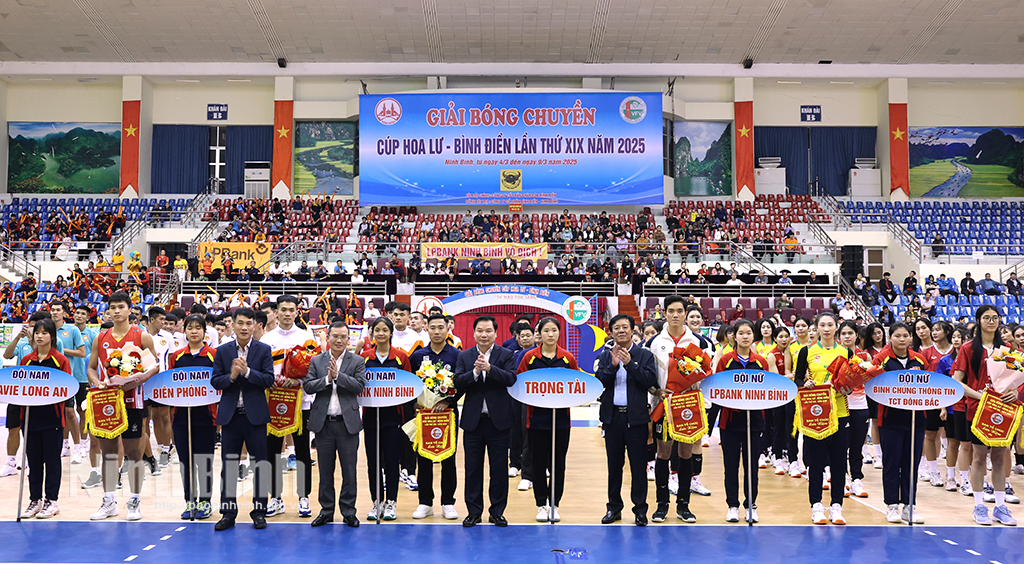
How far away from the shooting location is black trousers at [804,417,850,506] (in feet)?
20.5

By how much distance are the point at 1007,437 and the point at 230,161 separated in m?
30.7

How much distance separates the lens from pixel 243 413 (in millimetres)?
6078

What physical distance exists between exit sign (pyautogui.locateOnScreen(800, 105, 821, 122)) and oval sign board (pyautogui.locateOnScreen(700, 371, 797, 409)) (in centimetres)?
2852

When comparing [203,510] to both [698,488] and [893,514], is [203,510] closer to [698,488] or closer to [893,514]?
[698,488]

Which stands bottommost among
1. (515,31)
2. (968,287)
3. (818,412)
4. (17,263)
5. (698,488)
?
(698,488)

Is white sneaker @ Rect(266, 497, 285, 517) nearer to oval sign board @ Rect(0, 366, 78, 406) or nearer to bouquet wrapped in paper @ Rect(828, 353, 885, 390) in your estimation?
oval sign board @ Rect(0, 366, 78, 406)

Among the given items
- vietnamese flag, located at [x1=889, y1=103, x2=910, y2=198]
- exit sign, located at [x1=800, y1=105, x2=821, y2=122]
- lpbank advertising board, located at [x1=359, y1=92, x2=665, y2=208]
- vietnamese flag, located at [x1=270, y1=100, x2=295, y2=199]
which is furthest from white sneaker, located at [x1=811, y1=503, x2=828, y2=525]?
exit sign, located at [x1=800, y1=105, x2=821, y2=122]

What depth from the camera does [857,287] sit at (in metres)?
21.7

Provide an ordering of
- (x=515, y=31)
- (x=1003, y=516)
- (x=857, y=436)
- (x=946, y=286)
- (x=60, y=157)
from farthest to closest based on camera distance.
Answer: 1. (x=60, y=157)
2. (x=515, y=31)
3. (x=946, y=286)
4. (x=857, y=436)
5. (x=1003, y=516)

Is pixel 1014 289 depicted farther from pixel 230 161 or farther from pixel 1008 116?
pixel 230 161

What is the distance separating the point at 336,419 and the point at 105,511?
2.12 metres

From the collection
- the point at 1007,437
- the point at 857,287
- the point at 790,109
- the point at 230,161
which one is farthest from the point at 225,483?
the point at 790,109

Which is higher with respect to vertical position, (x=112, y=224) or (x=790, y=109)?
(x=790, y=109)

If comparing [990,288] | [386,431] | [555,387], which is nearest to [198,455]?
[386,431]
